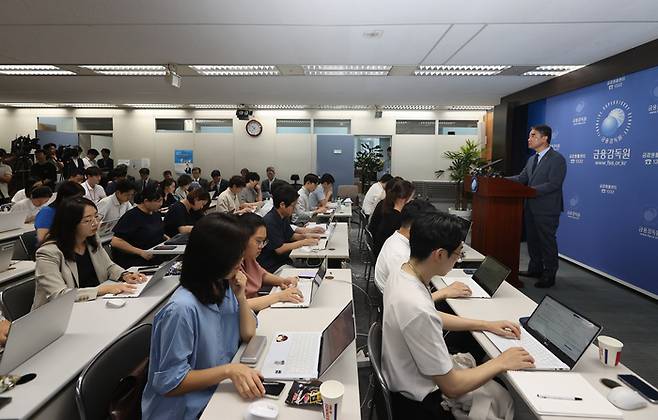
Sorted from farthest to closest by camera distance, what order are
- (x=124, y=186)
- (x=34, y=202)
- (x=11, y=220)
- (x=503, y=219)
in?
1. (x=34, y=202)
2. (x=124, y=186)
3. (x=503, y=219)
4. (x=11, y=220)

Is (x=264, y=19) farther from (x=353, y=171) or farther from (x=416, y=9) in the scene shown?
(x=353, y=171)

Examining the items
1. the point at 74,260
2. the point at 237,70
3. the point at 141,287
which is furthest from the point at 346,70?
the point at 74,260

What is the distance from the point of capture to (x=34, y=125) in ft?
35.7

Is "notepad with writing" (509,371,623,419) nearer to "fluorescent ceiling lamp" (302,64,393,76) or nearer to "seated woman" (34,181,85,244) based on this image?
"seated woman" (34,181,85,244)

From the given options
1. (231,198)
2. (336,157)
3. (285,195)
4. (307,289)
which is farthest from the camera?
(336,157)

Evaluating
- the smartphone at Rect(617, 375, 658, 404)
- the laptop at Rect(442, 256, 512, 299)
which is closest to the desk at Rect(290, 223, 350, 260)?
the laptop at Rect(442, 256, 512, 299)

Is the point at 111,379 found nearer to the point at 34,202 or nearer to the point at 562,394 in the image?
the point at 562,394

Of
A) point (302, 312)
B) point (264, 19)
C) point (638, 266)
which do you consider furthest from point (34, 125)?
point (638, 266)

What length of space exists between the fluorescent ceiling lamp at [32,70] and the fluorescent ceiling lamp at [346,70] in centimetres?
374

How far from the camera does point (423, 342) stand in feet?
4.64

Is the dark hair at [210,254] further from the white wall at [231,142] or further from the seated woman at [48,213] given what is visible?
the white wall at [231,142]

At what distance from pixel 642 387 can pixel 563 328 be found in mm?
327

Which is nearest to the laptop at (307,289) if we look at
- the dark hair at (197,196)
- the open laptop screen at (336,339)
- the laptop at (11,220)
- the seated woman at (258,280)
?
the seated woman at (258,280)

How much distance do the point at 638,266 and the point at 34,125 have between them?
46.1 feet
